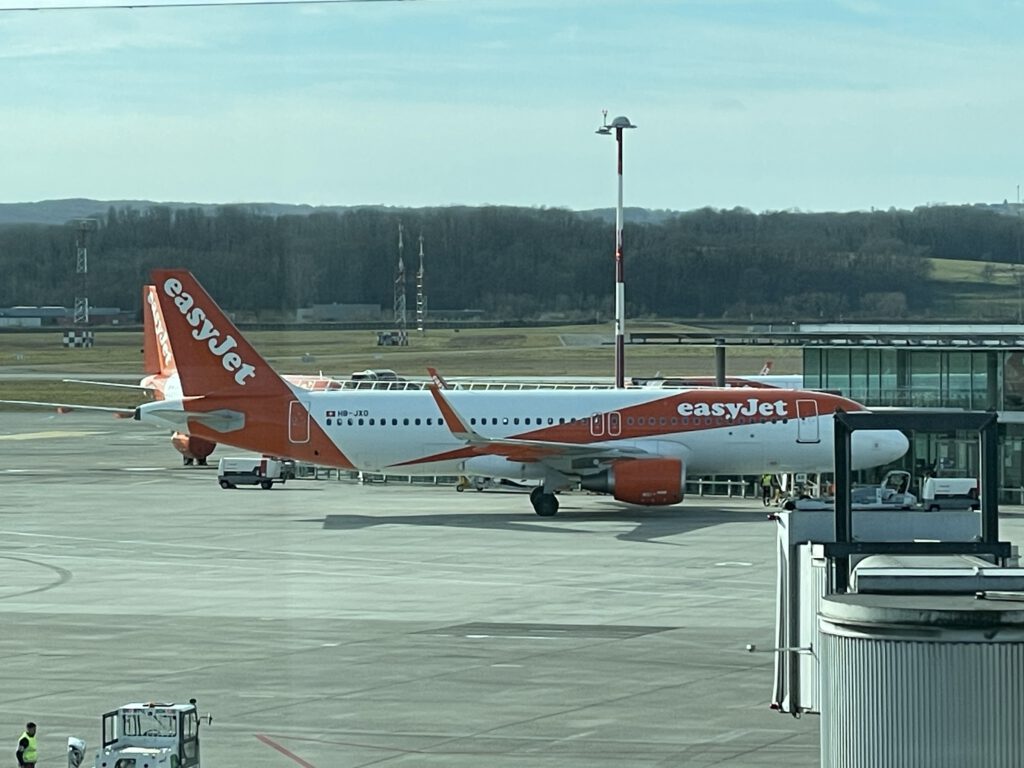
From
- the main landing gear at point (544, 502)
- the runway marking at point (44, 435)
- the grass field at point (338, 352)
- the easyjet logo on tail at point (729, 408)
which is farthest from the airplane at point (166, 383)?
the runway marking at point (44, 435)

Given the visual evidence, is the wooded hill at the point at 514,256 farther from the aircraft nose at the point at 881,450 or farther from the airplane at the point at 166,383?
the aircraft nose at the point at 881,450

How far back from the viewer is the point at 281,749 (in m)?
14.7

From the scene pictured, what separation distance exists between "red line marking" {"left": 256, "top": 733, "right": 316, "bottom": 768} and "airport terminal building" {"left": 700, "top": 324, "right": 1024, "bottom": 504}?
18066 mm

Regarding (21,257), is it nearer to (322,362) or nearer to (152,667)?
(322,362)

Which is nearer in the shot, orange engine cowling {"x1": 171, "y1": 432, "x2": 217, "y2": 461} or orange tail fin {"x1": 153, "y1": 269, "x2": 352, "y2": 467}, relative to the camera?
orange tail fin {"x1": 153, "y1": 269, "x2": 352, "y2": 467}

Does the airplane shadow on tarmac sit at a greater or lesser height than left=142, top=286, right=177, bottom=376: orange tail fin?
lesser

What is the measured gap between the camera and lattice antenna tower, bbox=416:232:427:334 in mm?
12833

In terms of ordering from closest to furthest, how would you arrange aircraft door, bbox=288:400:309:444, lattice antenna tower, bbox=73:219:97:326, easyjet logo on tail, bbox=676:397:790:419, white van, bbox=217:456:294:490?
lattice antenna tower, bbox=73:219:97:326 < easyjet logo on tail, bbox=676:397:790:419 < aircraft door, bbox=288:400:309:444 < white van, bbox=217:456:294:490

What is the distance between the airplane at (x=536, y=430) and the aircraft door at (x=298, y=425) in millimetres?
22

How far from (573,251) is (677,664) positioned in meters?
6.84

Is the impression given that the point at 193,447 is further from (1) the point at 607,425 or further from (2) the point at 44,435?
(1) the point at 607,425

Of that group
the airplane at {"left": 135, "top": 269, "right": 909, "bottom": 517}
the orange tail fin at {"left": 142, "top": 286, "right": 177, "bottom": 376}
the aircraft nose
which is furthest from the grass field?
the aircraft nose

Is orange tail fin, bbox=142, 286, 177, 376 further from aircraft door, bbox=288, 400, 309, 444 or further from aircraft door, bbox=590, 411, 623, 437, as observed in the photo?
aircraft door, bbox=590, 411, 623, 437

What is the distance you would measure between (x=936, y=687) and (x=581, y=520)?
1146 inches
